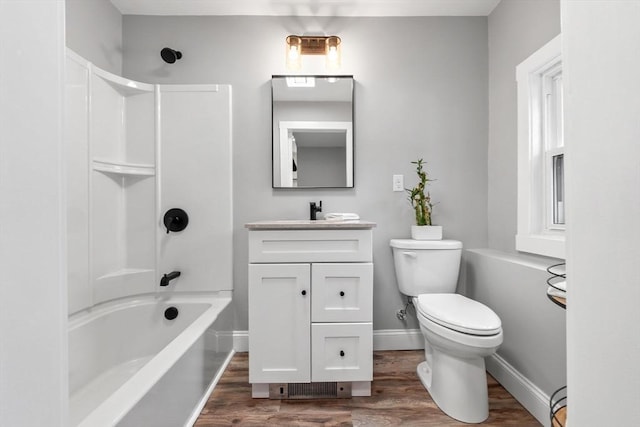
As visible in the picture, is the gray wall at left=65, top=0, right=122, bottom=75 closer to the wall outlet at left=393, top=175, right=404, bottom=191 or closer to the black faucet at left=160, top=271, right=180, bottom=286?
the black faucet at left=160, top=271, right=180, bottom=286

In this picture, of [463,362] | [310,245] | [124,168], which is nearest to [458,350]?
[463,362]

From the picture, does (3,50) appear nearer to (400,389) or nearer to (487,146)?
(400,389)

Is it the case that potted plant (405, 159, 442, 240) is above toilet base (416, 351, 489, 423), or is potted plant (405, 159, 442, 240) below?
above

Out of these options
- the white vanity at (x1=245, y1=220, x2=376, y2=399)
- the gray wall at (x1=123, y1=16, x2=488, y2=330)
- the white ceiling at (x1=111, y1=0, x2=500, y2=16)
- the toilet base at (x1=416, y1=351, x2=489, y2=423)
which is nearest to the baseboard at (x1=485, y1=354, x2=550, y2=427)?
the toilet base at (x1=416, y1=351, x2=489, y2=423)

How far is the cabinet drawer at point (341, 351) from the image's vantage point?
142cm

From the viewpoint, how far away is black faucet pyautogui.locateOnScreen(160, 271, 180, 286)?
1.72 m

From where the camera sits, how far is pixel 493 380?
163 cm

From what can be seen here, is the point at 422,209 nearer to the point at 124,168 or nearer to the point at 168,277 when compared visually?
the point at 168,277

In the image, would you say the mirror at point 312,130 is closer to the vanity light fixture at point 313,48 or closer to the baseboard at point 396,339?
the vanity light fixture at point 313,48

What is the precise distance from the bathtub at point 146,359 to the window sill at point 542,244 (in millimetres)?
1758

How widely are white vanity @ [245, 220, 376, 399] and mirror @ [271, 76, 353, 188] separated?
0.60 meters

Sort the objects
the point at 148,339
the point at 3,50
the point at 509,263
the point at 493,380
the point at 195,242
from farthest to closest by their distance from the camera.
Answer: the point at 195,242
the point at 148,339
the point at 493,380
the point at 509,263
the point at 3,50

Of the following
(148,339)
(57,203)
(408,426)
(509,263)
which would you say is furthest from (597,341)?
(148,339)

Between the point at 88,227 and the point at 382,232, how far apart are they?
Answer: 1.80 m
